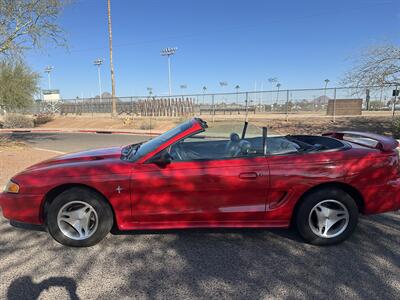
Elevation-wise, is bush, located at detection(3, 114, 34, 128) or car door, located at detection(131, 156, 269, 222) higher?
car door, located at detection(131, 156, 269, 222)

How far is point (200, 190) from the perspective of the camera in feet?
10.5

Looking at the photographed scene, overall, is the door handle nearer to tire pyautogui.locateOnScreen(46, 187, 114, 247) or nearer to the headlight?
tire pyautogui.locateOnScreen(46, 187, 114, 247)

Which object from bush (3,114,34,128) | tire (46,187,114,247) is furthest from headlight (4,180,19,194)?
bush (3,114,34,128)

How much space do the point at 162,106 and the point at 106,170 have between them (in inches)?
1105

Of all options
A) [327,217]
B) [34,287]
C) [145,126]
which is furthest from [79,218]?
[145,126]

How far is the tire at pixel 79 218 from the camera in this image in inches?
129

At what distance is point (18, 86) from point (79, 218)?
25.9m

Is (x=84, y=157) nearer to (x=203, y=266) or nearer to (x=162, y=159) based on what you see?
(x=162, y=159)

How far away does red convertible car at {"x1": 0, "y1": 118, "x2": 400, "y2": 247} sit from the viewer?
10.6 feet

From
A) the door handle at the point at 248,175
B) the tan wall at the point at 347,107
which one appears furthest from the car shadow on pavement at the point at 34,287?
→ the tan wall at the point at 347,107

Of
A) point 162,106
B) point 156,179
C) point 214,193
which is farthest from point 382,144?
point 162,106

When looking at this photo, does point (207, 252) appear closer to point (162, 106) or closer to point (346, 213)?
point (346, 213)

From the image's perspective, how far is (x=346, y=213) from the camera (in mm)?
3346

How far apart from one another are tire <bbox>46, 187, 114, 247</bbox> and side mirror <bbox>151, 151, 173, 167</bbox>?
0.73 metres
